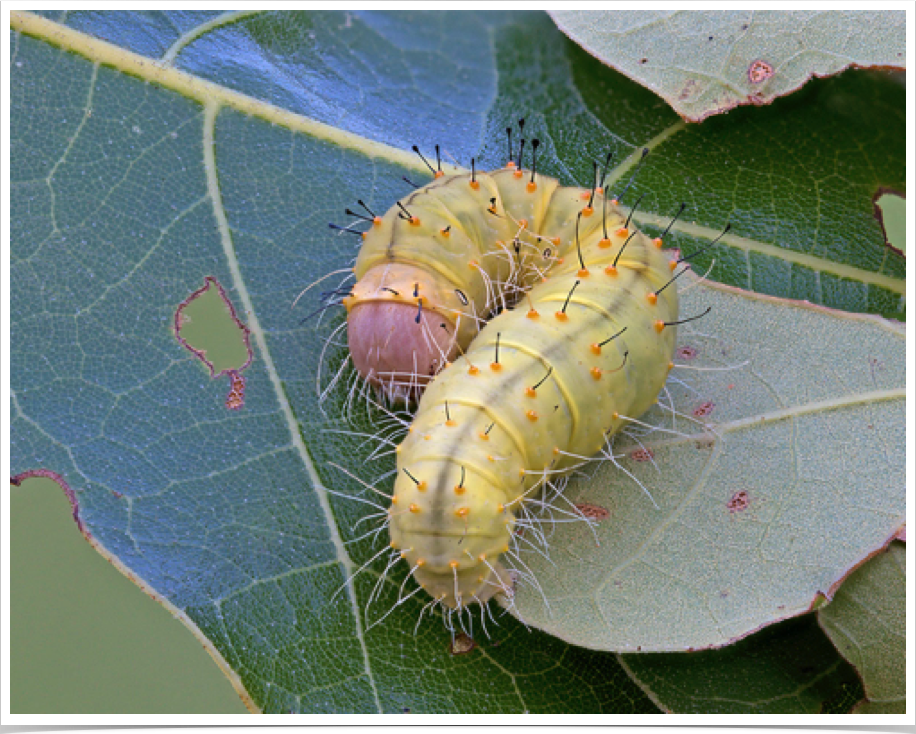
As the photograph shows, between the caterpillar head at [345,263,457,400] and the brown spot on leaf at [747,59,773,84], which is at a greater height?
the brown spot on leaf at [747,59,773,84]

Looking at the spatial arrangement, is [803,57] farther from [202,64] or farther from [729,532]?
[202,64]

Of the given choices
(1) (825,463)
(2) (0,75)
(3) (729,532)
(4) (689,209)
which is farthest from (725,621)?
(2) (0,75)

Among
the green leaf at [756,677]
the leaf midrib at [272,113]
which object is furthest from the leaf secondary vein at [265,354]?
the green leaf at [756,677]

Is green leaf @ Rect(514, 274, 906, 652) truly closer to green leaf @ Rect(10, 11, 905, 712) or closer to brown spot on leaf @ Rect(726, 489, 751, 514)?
brown spot on leaf @ Rect(726, 489, 751, 514)

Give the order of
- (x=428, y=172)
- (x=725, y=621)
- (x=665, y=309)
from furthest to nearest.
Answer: (x=428, y=172) < (x=665, y=309) < (x=725, y=621)

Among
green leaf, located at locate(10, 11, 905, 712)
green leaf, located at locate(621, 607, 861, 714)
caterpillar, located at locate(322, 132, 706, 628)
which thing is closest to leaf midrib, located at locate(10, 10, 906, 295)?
green leaf, located at locate(10, 11, 905, 712)

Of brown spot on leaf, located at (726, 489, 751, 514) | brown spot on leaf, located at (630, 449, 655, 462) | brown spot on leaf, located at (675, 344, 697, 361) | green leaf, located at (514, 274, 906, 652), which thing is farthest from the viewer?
brown spot on leaf, located at (675, 344, 697, 361)
